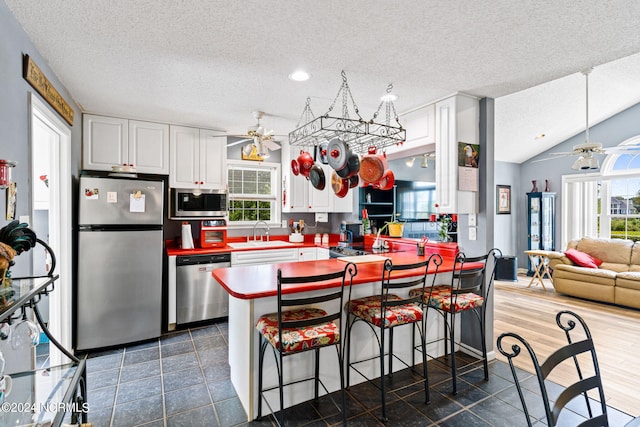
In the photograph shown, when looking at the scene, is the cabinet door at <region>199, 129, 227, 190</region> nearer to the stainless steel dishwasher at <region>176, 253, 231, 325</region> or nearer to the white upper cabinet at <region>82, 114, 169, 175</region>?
the white upper cabinet at <region>82, 114, 169, 175</region>

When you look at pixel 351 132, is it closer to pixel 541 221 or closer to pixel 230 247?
pixel 230 247

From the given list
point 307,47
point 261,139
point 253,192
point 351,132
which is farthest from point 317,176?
point 253,192

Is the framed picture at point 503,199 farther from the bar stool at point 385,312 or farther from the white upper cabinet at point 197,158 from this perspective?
the white upper cabinet at point 197,158

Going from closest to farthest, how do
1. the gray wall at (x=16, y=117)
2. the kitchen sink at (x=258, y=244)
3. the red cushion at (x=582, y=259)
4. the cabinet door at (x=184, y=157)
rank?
the gray wall at (x=16, y=117) < the cabinet door at (x=184, y=157) < the kitchen sink at (x=258, y=244) < the red cushion at (x=582, y=259)

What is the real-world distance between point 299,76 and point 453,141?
4.85ft

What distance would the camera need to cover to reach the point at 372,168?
2.76m

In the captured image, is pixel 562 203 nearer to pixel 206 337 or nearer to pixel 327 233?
pixel 327 233

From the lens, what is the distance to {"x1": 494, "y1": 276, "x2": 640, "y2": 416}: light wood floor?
2596 mm

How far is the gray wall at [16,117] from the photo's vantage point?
1.69 m

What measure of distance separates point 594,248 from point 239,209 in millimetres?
5786

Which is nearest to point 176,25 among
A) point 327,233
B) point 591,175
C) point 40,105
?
point 40,105

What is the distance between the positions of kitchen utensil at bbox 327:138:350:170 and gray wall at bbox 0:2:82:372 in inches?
72.7

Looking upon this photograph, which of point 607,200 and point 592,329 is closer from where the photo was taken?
point 592,329

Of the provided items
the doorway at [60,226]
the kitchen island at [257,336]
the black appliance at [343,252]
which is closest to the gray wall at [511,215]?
the black appliance at [343,252]
